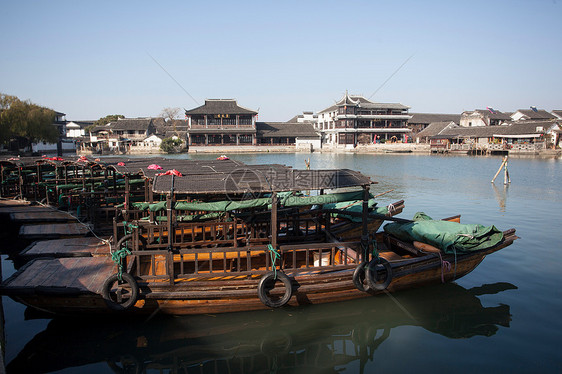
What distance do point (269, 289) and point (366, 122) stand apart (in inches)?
2283

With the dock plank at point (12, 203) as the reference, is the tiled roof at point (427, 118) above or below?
above

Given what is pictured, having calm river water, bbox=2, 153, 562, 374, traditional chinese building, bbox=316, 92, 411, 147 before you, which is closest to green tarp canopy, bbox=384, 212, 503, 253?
calm river water, bbox=2, 153, 562, 374

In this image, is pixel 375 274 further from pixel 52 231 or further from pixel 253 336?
pixel 52 231

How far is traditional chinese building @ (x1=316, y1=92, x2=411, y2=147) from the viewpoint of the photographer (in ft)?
196

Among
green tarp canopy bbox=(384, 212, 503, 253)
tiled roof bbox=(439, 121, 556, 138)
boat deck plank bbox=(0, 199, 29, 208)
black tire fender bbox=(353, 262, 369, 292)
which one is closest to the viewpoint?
black tire fender bbox=(353, 262, 369, 292)

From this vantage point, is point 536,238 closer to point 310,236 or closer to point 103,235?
point 310,236

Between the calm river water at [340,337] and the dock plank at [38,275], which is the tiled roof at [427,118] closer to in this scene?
the calm river water at [340,337]

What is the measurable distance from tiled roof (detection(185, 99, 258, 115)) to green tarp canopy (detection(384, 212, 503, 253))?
51.0 m

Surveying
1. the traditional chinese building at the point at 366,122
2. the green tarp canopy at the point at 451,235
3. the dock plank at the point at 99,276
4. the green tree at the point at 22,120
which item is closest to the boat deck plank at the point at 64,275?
the dock plank at the point at 99,276

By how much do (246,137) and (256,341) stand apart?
5339 centimetres

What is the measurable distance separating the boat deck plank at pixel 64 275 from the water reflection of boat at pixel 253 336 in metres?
0.71

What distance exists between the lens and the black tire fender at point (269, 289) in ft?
20.6

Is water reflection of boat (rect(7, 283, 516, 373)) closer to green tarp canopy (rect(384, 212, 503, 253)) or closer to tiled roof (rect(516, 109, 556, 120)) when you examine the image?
green tarp canopy (rect(384, 212, 503, 253))

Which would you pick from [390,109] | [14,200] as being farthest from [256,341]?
[390,109]
